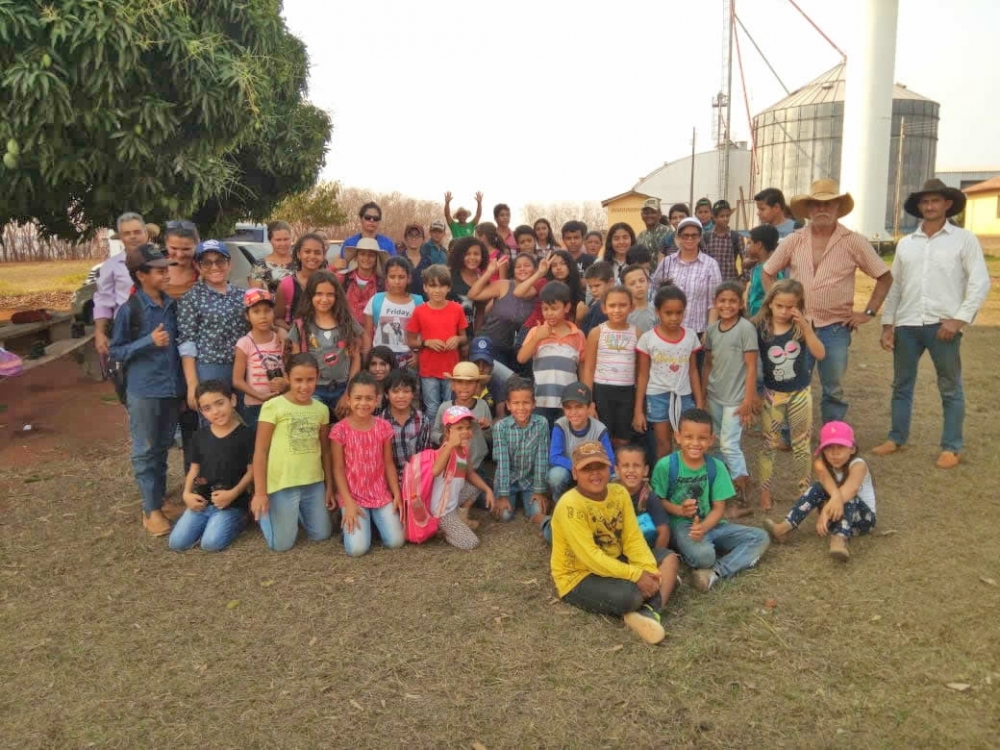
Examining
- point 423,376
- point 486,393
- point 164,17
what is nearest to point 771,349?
point 486,393

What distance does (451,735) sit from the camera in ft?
9.64

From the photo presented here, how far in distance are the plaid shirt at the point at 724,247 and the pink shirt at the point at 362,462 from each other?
15.1 feet

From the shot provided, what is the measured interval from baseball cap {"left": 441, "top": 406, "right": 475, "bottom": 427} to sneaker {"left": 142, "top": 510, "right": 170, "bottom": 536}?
2.01 metres

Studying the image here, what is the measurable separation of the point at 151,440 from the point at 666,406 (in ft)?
11.3

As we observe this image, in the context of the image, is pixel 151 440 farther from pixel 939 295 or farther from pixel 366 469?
pixel 939 295

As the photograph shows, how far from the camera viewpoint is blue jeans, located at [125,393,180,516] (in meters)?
4.89

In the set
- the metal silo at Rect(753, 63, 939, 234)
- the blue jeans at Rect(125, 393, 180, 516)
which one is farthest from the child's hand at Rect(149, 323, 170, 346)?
the metal silo at Rect(753, 63, 939, 234)

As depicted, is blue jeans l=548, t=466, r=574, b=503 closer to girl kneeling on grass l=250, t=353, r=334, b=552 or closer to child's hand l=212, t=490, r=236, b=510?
girl kneeling on grass l=250, t=353, r=334, b=552

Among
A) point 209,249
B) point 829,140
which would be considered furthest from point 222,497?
point 829,140

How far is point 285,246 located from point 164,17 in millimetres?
2045

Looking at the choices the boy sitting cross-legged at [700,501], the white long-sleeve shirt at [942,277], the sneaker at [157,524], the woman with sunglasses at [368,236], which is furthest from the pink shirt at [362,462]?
the white long-sleeve shirt at [942,277]

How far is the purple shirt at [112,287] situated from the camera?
20.4ft

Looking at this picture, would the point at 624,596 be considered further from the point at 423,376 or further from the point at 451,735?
the point at 423,376

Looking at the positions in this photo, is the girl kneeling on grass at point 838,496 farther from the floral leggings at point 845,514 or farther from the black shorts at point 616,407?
the black shorts at point 616,407
